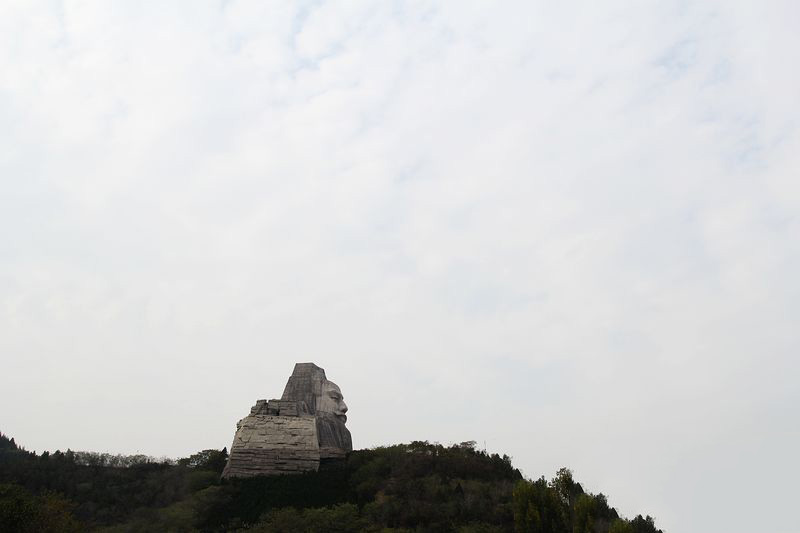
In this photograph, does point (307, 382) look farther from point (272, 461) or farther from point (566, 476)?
point (566, 476)

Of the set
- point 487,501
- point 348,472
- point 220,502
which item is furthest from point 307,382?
point 487,501

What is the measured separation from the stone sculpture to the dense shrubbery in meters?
0.80

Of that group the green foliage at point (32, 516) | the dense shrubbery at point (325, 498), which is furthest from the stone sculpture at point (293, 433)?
the green foliage at point (32, 516)

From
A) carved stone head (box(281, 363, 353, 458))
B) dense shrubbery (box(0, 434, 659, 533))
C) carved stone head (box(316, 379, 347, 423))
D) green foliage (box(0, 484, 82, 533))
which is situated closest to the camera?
green foliage (box(0, 484, 82, 533))

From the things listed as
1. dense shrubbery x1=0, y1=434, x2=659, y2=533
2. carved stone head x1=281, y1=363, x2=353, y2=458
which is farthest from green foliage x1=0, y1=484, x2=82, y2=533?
carved stone head x1=281, y1=363, x2=353, y2=458

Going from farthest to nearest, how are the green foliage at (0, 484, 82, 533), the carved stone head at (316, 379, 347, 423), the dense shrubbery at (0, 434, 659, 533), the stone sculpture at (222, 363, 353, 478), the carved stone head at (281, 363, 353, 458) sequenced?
1. the carved stone head at (316, 379, 347, 423)
2. the carved stone head at (281, 363, 353, 458)
3. the stone sculpture at (222, 363, 353, 478)
4. the dense shrubbery at (0, 434, 659, 533)
5. the green foliage at (0, 484, 82, 533)

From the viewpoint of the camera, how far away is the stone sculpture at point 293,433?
90.0 ft

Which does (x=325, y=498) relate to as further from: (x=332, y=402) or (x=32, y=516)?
(x=32, y=516)

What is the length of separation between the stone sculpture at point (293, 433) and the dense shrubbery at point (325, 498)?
795 millimetres

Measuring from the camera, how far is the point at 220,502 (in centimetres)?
2434

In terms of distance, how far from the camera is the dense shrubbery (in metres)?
18.1

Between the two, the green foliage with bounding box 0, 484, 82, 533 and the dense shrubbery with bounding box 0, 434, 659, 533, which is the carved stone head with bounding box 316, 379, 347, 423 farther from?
the green foliage with bounding box 0, 484, 82, 533

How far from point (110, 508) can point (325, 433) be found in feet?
28.2

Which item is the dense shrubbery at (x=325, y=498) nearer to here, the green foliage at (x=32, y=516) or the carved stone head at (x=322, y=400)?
the green foliage at (x=32, y=516)
